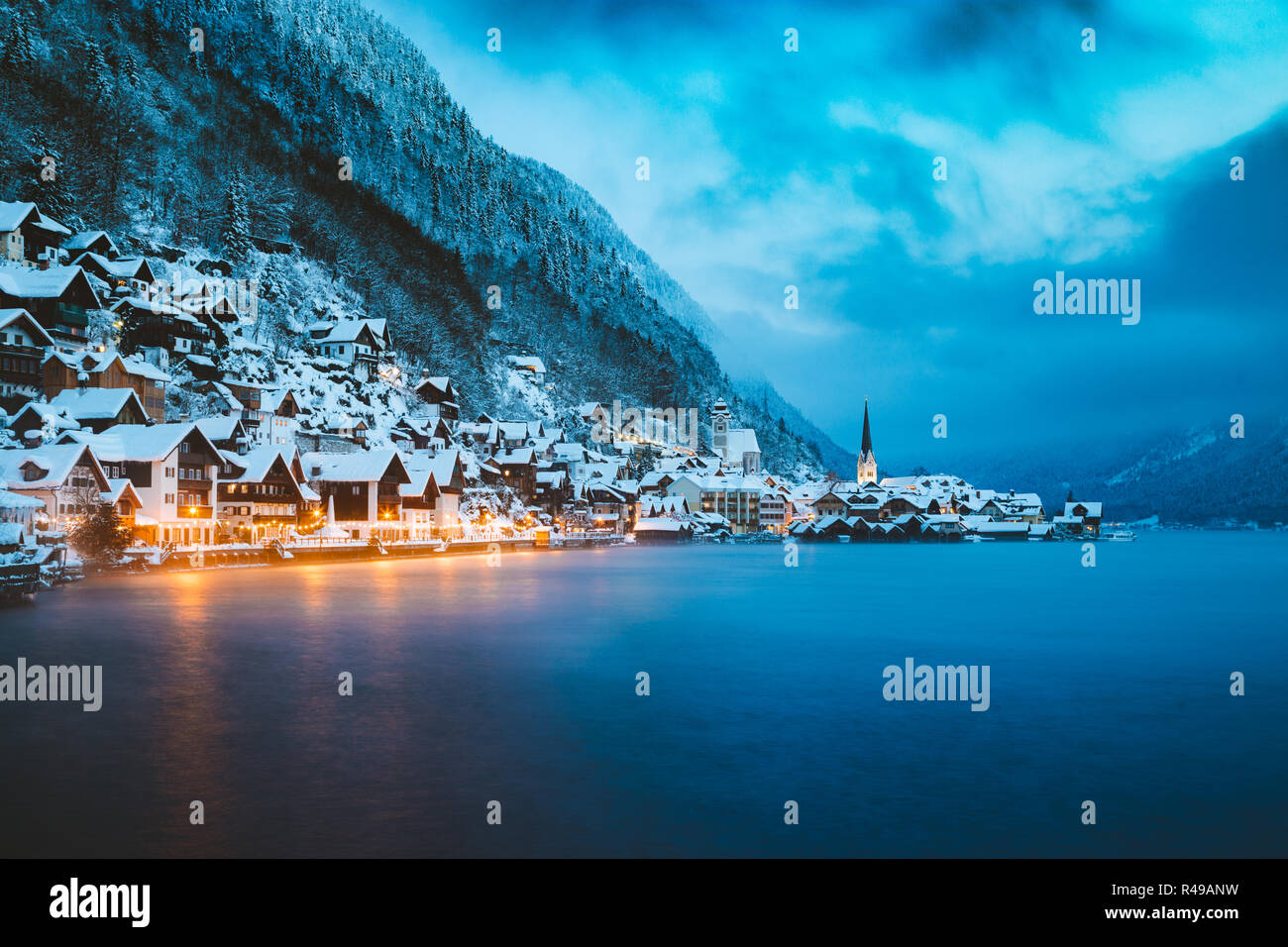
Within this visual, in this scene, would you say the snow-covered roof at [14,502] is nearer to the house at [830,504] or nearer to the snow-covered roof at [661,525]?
the snow-covered roof at [661,525]

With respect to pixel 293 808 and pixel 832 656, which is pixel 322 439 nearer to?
pixel 832 656

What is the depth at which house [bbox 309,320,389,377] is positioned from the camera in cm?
11662

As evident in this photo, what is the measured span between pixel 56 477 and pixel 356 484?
1429 inches

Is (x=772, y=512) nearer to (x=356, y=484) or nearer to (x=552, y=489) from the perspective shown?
(x=552, y=489)

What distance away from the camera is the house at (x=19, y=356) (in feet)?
215

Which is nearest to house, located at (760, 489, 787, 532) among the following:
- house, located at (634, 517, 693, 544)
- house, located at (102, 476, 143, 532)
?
house, located at (634, 517, 693, 544)

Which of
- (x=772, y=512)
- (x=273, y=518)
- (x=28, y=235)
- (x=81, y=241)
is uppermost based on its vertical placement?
(x=81, y=241)

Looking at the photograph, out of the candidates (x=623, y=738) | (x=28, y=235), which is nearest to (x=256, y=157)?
(x=28, y=235)

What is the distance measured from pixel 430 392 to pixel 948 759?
117 meters

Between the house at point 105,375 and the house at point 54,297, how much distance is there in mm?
2886

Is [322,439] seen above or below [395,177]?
below

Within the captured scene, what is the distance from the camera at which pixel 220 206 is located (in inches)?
4983

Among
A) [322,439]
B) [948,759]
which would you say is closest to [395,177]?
[322,439]

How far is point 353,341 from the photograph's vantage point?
116938 mm
